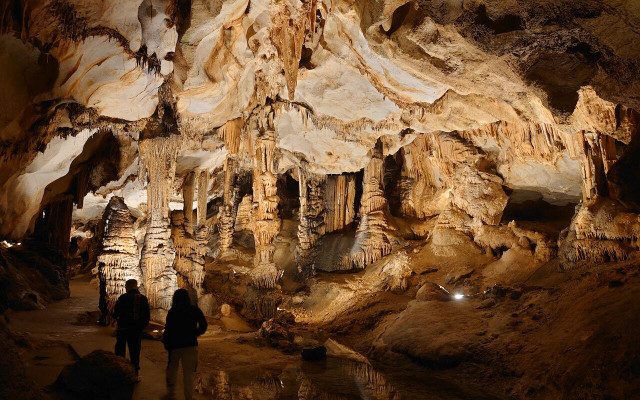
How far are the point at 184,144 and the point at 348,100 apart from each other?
15.8 ft

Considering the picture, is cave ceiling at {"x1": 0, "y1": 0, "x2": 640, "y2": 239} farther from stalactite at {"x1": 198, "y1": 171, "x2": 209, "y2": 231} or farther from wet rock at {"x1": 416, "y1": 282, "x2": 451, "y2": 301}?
wet rock at {"x1": 416, "y1": 282, "x2": 451, "y2": 301}

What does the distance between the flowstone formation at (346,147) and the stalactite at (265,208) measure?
0.17 ft

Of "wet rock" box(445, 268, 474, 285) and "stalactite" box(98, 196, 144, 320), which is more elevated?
"stalactite" box(98, 196, 144, 320)

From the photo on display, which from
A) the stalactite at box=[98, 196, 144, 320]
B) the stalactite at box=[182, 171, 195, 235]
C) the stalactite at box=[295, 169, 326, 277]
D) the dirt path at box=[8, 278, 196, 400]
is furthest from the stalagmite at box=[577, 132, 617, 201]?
the stalactite at box=[182, 171, 195, 235]

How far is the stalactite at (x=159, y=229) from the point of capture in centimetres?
955

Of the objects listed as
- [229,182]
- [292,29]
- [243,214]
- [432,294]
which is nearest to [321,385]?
[432,294]

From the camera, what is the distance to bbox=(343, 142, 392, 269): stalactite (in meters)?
13.3

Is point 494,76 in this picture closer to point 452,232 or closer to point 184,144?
point 452,232

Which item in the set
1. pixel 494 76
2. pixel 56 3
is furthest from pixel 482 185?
pixel 56 3

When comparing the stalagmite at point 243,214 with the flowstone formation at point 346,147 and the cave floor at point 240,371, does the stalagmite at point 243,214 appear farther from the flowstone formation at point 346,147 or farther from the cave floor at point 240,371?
the cave floor at point 240,371

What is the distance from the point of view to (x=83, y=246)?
862 inches

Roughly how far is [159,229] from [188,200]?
3925 mm

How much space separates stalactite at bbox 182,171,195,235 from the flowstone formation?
0.11 metres

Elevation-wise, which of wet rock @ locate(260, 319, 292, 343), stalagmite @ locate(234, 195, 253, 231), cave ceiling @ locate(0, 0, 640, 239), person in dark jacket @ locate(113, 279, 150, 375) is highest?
cave ceiling @ locate(0, 0, 640, 239)
